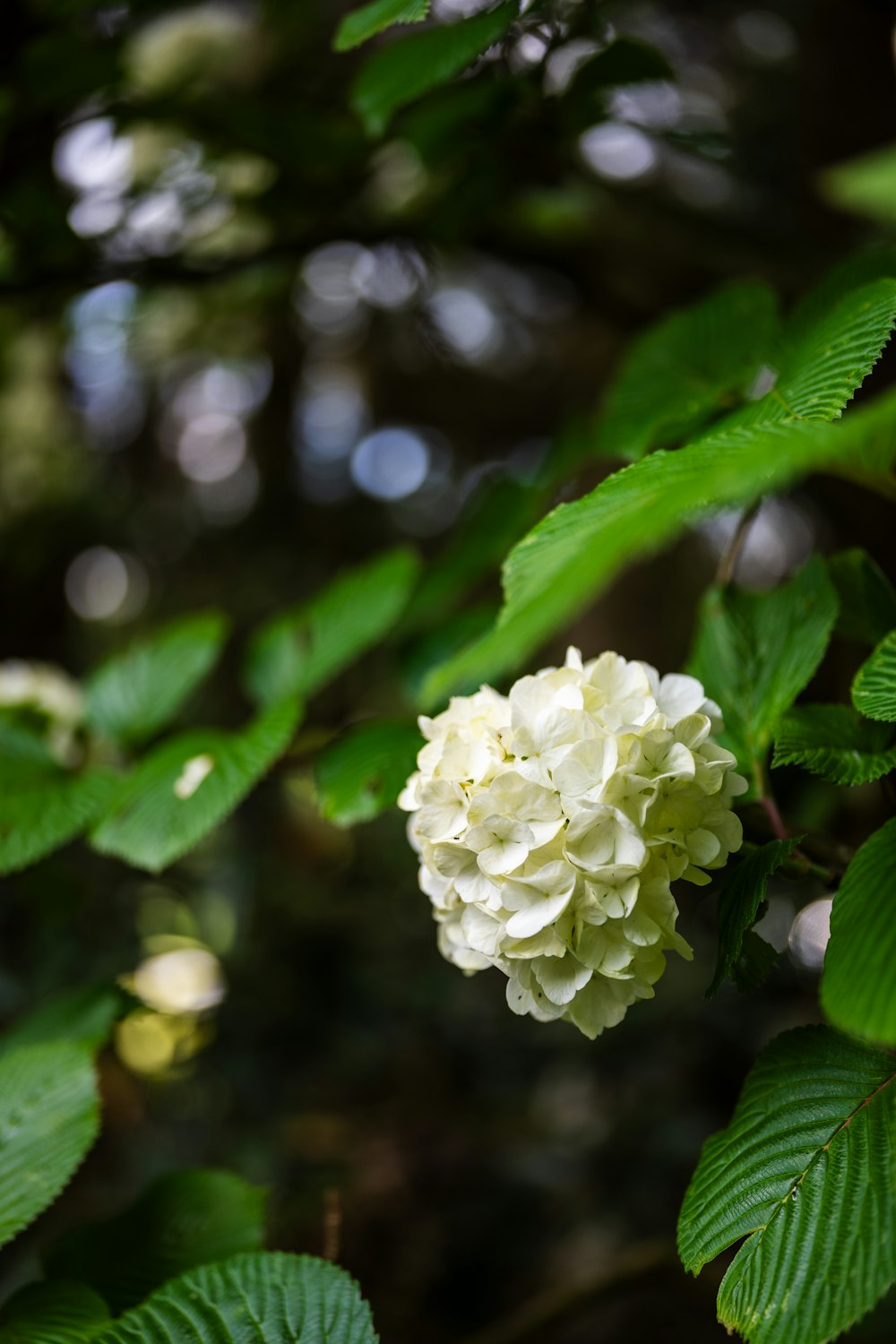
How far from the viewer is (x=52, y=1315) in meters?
0.74

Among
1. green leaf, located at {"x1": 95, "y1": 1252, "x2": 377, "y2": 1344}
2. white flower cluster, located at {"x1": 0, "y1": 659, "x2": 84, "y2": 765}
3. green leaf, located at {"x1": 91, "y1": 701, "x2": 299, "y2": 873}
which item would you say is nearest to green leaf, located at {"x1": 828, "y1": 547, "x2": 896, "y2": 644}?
green leaf, located at {"x1": 91, "y1": 701, "x2": 299, "y2": 873}

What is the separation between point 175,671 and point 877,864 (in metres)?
0.88

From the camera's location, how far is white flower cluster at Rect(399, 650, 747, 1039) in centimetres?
57

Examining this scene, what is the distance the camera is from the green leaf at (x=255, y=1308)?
25.3 inches

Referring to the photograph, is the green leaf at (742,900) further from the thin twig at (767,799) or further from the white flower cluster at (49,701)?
the white flower cluster at (49,701)

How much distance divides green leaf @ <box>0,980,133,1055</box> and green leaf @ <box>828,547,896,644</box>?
81cm

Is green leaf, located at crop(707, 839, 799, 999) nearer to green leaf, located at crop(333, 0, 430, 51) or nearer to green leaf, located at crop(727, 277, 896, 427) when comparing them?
green leaf, located at crop(727, 277, 896, 427)

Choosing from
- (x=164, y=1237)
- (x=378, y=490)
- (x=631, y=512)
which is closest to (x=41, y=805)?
(x=164, y=1237)

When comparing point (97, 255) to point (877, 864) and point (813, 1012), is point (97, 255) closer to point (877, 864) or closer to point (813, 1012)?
point (877, 864)

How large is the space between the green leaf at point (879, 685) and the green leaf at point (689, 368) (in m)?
0.32

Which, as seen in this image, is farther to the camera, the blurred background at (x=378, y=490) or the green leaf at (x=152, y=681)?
the blurred background at (x=378, y=490)

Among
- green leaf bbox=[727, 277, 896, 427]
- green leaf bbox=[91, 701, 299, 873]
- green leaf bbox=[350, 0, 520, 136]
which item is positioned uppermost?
green leaf bbox=[350, 0, 520, 136]

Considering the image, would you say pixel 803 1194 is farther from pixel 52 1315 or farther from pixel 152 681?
pixel 152 681

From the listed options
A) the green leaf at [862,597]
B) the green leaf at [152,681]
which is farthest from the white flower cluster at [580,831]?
the green leaf at [152,681]
